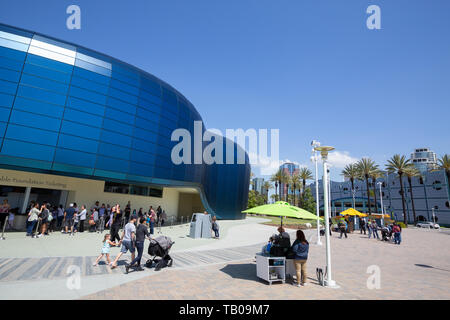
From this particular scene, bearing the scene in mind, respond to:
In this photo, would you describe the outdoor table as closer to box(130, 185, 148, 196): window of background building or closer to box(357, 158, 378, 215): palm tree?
box(130, 185, 148, 196): window of background building

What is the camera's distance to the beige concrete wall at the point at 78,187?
17.8 m

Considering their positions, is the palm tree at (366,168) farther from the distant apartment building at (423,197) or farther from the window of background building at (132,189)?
the window of background building at (132,189)

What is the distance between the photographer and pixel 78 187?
69.5ft

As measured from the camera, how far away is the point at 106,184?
23359 millimetres

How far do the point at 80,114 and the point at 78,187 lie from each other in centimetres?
802

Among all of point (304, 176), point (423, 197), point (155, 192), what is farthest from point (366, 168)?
point (155, 192)

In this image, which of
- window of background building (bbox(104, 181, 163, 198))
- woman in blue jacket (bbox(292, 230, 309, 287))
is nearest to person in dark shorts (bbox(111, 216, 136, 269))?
woman in blue jacket (bbox(292, 230, 309, 287))

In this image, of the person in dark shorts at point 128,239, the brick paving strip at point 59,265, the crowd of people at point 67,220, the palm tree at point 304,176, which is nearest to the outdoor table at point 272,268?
the brick paving strip at point 59,265

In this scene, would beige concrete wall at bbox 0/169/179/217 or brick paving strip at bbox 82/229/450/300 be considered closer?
brick paving strip at bbox 82/229/450/300

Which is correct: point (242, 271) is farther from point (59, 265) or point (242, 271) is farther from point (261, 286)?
point (59, 265)

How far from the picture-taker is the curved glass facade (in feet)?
49.4

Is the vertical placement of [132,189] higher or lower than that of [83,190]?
higher

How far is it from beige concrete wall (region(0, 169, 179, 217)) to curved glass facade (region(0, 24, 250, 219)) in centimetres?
414
